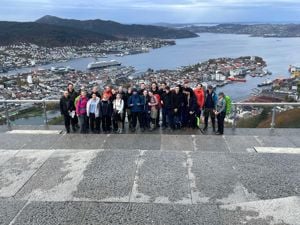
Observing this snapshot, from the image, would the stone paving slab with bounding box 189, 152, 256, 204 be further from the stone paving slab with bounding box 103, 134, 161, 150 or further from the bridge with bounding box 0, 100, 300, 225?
the stone paving slab with bounding box 103, 134, 161, 150

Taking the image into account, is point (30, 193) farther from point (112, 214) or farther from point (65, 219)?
point (112, 214)

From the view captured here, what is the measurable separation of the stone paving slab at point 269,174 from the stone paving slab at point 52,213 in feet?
7.46

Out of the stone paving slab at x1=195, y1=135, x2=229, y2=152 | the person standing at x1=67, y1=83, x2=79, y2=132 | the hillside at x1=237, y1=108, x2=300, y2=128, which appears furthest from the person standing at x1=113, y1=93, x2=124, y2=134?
the hillside at x1=237, y1=108, x2=300, y2=128

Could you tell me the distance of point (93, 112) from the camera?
27.1 ft

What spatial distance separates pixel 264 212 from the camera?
3990mm

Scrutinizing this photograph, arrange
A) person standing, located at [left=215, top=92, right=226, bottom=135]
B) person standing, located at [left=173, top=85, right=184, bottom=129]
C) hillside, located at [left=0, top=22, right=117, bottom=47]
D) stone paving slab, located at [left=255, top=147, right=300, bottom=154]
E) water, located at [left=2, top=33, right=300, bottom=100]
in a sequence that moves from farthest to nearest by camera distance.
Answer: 1. hillside, located at [left=0, top=22, right=117, bottom=47]
2. water, located at [left=2, top=33, right=300, bottom=100]
3. person standing, located at [left=173, top=85, right=184, bottom=129]
4. person standing, located at [left=215, top=92, right=226, bottom=135]
5. stone paving slab, located at [left=255, top=147, right=300, bottom=154]

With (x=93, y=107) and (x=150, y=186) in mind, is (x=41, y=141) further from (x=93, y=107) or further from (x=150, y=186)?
(x=150, y=186)

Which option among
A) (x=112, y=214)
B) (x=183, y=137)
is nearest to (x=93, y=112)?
(x=183, y=137)

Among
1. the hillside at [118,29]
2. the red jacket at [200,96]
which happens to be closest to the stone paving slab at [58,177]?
the red jacket at [200,96]

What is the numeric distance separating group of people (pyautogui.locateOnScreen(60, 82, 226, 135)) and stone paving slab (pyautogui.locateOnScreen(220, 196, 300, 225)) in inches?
167

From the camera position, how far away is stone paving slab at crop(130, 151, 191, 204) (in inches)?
178

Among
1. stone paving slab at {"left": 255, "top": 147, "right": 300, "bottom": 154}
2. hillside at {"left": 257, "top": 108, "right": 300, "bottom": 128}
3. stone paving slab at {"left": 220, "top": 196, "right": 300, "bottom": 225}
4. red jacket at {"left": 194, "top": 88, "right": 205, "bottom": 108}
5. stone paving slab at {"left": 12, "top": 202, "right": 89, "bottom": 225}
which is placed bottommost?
hillside at {"left": 257, "top": 108, "right": 300, "bottom": 128}

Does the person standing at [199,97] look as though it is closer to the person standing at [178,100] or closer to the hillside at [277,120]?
the person standing at [178,100]

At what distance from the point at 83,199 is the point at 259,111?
19.5 ft
